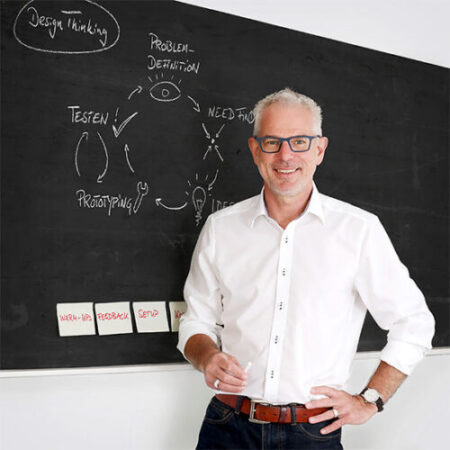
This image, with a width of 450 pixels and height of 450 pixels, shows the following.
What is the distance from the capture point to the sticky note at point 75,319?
2.01 m

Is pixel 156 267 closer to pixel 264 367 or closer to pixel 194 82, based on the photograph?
pixel 264 367

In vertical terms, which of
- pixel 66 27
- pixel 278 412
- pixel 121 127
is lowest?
pixel 278 412

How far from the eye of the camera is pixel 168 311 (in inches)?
86.8

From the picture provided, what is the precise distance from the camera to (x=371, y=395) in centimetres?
196

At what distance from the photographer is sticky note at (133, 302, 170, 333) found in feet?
7.03

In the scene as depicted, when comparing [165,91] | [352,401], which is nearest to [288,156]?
[165,91]

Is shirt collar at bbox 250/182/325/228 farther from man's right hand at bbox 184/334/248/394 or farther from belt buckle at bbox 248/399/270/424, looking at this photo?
belt buckle at bbox 248/399/270/424

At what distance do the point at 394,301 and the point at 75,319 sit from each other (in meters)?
1.07

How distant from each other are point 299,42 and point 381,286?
1.13m

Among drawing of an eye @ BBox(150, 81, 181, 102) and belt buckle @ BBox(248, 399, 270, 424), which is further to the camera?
drawing of an eye @ BBox(150, 81, 181, 102)

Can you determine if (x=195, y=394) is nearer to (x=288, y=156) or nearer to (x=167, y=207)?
(x=167, y=207)

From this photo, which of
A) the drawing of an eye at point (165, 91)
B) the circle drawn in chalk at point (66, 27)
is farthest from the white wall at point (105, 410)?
the circle drawn in chalk at point (66, 27)

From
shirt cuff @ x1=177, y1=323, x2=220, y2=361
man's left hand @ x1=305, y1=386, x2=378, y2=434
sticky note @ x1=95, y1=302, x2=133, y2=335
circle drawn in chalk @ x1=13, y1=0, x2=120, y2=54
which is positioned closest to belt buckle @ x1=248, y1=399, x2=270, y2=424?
man's left hand @ x1=305, y1=386, x2=378, y2=434

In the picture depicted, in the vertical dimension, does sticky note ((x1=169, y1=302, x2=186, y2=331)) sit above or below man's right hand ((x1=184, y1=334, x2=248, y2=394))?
above
